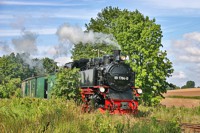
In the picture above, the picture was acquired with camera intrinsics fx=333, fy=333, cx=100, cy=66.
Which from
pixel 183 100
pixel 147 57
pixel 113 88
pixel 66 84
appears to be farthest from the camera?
pixel 183 100

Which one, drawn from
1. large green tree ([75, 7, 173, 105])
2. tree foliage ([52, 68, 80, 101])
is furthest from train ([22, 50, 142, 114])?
large green tree ([75, 7, 173, 105])

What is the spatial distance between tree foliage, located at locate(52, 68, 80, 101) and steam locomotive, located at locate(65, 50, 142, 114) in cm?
74

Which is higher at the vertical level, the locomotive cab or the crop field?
the locomotive cab

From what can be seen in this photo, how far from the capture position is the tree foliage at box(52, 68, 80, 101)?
17.9m

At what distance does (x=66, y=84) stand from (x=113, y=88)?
2821 mm

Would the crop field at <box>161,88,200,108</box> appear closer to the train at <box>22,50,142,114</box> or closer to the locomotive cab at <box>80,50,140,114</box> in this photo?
the train at <box>22,50,142,114</box>

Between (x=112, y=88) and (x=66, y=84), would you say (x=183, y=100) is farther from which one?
(x=112, y=88)

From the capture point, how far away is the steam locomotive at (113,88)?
16.2m

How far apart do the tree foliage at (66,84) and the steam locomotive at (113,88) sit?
29.0 inches

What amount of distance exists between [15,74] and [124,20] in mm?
59570

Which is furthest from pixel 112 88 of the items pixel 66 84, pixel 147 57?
pixel 147 57

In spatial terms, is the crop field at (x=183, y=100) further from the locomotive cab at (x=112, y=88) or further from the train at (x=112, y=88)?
the locomotive cab at (x=112, y=88)

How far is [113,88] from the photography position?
54.7 ft

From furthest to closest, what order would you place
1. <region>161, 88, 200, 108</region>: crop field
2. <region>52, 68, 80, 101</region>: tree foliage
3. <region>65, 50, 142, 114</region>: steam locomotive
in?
<region>161, 88, 200, 108</region>: crop field → <region>52, 68, 80, 101</region>: tree foliage → <region>65, 50, 142, 114</region>: steam locomotive
